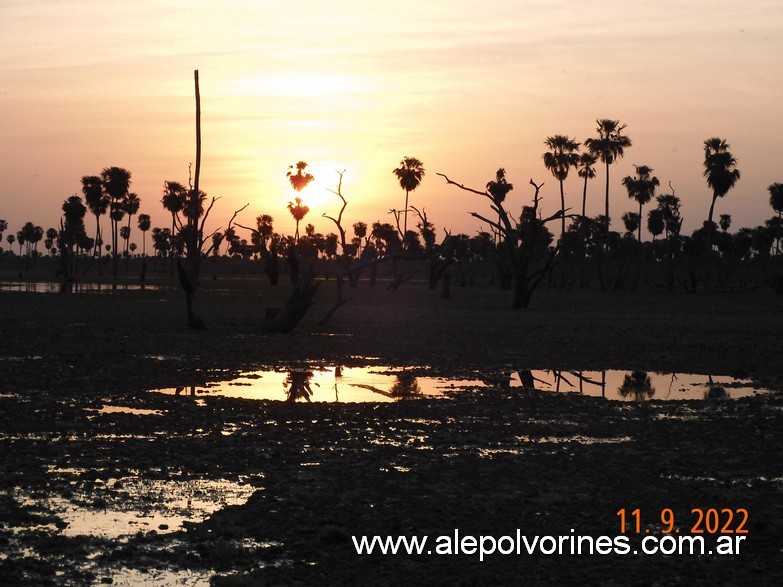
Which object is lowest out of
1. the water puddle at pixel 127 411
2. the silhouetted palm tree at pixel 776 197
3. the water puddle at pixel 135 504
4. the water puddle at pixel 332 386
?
the water puddle at pixel 135 504

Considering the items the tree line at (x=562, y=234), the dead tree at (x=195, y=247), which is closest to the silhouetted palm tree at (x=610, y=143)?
the tree line at (x=562, y=234)

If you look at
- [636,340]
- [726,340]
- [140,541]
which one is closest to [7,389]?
[140,541]

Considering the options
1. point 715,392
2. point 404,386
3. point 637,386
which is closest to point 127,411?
point 404,386

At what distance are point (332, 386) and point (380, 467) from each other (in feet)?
26.9

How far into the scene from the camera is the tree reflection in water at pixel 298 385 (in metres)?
17.8

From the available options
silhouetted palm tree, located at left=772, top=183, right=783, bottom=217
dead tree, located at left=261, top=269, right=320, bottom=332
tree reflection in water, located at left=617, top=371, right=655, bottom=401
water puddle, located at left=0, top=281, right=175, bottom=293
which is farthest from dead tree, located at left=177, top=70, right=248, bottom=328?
silhouetted palm tree, located at left=772, top=183, right=783, bottom=217

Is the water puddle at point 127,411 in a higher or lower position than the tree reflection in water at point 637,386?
lower

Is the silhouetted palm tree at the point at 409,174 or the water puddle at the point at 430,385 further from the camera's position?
the silhouetted palm tree at the point at 409,174

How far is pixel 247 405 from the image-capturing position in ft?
53.5

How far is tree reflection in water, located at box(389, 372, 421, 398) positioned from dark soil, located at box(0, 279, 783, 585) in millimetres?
925

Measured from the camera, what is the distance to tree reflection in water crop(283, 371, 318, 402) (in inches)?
703

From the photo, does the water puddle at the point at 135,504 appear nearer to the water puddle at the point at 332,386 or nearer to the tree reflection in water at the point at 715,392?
the water puddle at the point at 332,386

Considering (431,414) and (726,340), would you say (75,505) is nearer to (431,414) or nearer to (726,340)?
(431,414)

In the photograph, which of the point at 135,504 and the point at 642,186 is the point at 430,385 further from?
the point at 642,186
